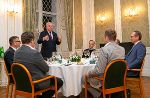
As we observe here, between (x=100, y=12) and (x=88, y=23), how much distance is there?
2.24 ft

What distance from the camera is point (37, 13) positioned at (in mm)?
7035

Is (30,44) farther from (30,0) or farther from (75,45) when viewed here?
(75,45)

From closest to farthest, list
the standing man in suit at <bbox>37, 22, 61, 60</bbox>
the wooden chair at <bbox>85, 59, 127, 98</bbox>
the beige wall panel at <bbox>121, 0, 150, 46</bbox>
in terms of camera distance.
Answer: the wooden chair at <bbox>85, 59, 127, 98</bbox> → the standing man in suit at <bbox>37, 22, 61, 60</bbox> → the beige wall panel at <bbox>121, 0, 150, 46</bbox>

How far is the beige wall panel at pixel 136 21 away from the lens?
6.63 metres

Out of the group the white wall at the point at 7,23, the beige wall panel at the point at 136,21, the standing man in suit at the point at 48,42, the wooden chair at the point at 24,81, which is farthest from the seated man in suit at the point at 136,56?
the white wall at the point at 7,23

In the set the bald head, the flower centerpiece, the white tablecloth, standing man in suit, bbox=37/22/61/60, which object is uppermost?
the bald head

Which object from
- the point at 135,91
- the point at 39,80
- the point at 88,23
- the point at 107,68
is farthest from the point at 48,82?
the point at 88,23

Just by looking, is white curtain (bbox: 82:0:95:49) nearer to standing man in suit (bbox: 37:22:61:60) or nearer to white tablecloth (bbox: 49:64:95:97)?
standing man in suit (bbox: 37:22:61:60)

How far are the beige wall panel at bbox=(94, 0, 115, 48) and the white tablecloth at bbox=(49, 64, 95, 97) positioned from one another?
4701mm

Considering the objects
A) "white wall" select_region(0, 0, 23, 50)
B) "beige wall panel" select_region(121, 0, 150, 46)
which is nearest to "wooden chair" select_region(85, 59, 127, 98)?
"white wall" select_region(0, 0, 23, 50)

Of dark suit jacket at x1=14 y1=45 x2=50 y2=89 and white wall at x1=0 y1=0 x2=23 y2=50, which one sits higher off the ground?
white wall at x1=0 y1=0 x2=23 y2=50

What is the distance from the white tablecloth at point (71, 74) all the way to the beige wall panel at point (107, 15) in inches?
185

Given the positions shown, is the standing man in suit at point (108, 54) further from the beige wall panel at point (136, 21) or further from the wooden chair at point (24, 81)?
the beige wall panel at point (136, 21)

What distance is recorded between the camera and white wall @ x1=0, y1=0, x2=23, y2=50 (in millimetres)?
5848
